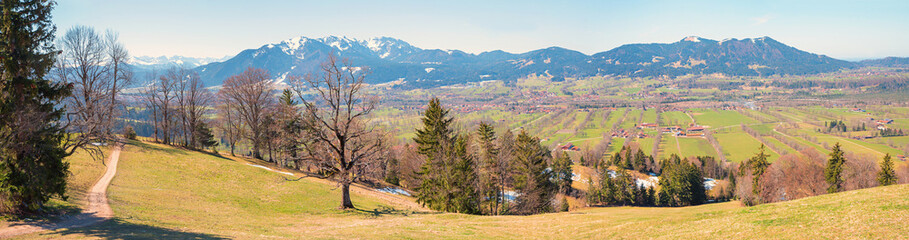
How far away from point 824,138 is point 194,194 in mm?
194222

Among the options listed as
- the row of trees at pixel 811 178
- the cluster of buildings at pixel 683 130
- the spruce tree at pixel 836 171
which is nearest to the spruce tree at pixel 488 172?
the row of trees at pixel 811 178

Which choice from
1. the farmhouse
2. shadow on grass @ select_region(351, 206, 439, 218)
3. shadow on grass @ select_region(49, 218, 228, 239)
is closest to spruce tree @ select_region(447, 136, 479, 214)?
shadow on grass @ select_region(351, 206, 439, 218)

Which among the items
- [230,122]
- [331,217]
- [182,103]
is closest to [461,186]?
[331,217]

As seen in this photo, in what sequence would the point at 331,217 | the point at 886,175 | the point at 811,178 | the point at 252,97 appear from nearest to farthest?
the point at 331,217, the point at 252,97, the point at 886,175, the point at 811,178

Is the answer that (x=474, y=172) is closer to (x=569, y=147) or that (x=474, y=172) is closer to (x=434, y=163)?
(x=434, y=163)

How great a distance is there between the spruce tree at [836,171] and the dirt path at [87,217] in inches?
3011

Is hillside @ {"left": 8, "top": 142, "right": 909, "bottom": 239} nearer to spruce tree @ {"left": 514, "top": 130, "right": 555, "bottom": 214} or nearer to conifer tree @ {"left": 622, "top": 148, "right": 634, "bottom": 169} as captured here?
spruce tree @ {"left": 514, "top": 130, "right": 555, "bottom": 214}

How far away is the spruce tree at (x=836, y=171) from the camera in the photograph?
49.6 m

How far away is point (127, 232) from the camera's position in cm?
1420

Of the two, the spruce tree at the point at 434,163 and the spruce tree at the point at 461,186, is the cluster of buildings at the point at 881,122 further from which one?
the spruce tree at the point at 461,186

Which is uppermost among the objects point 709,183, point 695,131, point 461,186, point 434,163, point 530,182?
point 434,163

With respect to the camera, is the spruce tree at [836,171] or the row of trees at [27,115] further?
the spruce tree at [836,171]

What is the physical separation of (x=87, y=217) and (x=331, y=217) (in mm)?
11329

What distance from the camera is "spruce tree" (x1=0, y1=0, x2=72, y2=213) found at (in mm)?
14938
